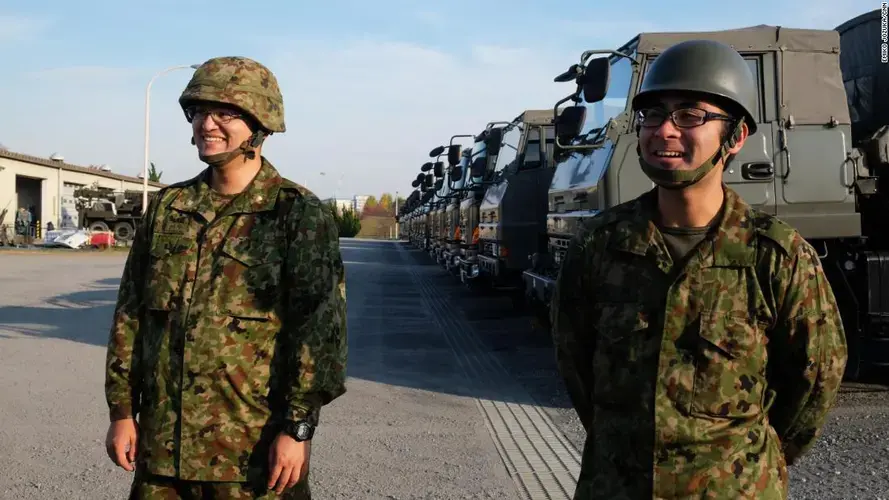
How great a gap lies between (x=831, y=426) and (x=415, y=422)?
279 cm

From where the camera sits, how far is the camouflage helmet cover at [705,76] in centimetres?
221

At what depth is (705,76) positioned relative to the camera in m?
2.22

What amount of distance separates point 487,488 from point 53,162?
1953 inches

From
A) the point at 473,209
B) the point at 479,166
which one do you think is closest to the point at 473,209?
the point at 473,209

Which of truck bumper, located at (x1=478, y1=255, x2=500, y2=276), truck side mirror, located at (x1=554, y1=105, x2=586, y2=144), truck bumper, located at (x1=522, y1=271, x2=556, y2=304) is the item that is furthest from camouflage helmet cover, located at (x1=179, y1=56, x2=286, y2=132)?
truck bumper, located at (x1=478, y1=255, x2=500, y2=276)

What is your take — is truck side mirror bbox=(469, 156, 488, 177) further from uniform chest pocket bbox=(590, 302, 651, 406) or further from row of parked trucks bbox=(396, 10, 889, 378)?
uniform chest pocket bbox=(590, 302, 651, 406)

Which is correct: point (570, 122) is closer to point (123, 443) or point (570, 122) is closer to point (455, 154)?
point (123, 443)

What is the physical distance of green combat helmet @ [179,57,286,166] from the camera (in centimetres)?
268

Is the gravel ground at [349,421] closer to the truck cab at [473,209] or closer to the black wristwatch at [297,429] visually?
the truck cab at [473,209]

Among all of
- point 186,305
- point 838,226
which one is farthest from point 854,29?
point 186,305

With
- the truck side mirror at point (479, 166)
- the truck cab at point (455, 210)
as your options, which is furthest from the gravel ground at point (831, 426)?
the truck cab at point (455, 210)

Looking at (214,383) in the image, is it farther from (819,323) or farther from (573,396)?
(819,323)

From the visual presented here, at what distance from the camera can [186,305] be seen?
259 cm

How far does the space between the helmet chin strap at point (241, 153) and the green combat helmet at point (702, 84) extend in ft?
3.65
